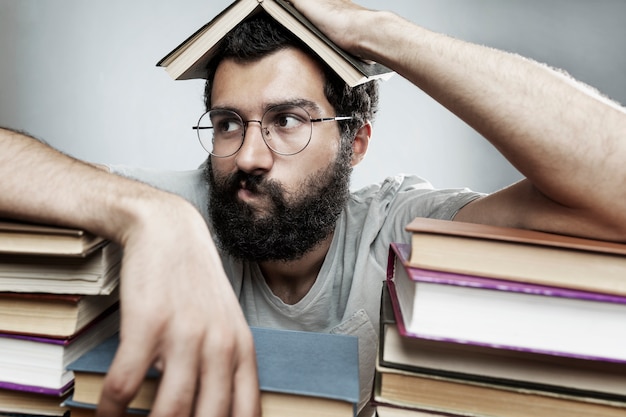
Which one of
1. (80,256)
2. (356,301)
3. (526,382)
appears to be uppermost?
(80,256)

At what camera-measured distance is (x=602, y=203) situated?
2.81 feet

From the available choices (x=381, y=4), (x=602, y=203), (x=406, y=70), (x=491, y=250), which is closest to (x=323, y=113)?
(x=406, y=70)

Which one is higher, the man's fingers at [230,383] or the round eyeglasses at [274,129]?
the round eyeglasses at [274,129]

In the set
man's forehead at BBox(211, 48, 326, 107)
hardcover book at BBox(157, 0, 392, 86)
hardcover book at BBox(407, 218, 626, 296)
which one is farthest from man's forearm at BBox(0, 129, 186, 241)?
man's forehead at BBox(211, 48, 326, 107)

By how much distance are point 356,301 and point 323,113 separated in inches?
17.8

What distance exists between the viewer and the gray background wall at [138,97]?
2168 millimetres

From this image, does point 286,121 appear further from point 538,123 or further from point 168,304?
point 168,304

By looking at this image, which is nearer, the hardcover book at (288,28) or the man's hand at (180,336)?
the man's hand at (180,336)

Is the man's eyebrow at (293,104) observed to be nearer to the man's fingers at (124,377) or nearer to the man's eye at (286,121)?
the man's eye at (286,121)

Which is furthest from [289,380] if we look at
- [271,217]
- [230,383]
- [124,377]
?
[271,217]

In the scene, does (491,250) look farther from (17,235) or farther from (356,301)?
(356,301)

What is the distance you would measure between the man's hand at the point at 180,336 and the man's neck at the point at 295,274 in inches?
30.0

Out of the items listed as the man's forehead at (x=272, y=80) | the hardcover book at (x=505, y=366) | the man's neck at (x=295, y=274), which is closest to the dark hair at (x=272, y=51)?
the man's forehead at (x=272, y=80)

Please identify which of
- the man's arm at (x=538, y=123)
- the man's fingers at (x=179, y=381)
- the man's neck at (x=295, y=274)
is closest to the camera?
the man's fingers at (x=179, y=381)
